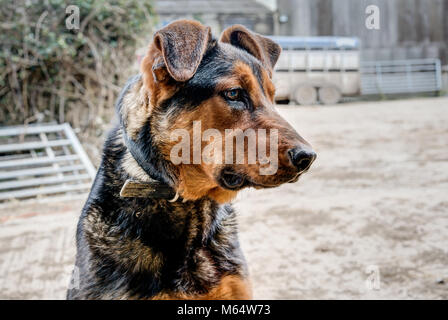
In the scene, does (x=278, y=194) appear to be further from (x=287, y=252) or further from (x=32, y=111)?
(x=32, y=111)

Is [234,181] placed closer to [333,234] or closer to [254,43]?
[254,43]

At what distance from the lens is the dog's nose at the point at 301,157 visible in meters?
1.61

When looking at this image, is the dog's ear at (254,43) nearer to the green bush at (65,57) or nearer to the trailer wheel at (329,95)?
the green bush at (65,57)

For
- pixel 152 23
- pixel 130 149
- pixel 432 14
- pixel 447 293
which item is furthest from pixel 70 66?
pixel 432 14

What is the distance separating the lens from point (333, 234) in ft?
14.4

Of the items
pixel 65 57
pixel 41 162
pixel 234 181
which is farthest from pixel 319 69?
pixel 234 181

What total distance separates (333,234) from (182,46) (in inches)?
123

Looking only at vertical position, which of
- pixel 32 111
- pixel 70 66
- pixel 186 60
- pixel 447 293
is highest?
pixel 186 60

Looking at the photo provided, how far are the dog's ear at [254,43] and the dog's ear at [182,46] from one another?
381mm

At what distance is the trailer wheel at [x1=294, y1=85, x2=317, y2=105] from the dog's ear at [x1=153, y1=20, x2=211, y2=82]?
13266mm

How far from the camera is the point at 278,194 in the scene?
20.0 ft

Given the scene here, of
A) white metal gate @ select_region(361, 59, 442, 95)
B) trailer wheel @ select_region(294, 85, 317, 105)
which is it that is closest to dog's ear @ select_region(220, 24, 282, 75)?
trailer wheel @ select_region(294, 85, 317, 105)

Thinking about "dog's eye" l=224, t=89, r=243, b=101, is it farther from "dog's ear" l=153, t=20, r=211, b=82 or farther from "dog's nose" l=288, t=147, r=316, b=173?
"dog's nose" l=288, t=147, r=316, b=173

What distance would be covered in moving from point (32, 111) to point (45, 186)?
137 centimetres
